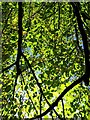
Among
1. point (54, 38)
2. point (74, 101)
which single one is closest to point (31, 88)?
point (74, 101)

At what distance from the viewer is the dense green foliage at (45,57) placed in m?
7.21

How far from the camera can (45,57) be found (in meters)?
8.16

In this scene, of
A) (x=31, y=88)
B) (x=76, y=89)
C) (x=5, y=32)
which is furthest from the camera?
(x=5, y=32)

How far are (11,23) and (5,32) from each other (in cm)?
35

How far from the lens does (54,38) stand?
827 cm

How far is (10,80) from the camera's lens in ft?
24.3

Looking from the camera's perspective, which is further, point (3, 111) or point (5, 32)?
point (5, 32)

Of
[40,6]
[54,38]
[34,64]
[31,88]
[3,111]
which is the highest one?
[40,6]

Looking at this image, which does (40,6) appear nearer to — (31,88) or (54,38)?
(54,38)

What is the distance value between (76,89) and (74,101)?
345 millimetres

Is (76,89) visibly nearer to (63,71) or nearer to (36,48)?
(63,71)

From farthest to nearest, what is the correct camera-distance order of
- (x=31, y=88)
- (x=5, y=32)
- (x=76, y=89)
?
(x=5, y=32), (x=76, y=89), (x=31, y=88)

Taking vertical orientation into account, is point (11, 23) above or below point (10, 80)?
above

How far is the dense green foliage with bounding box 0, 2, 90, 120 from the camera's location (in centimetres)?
721
